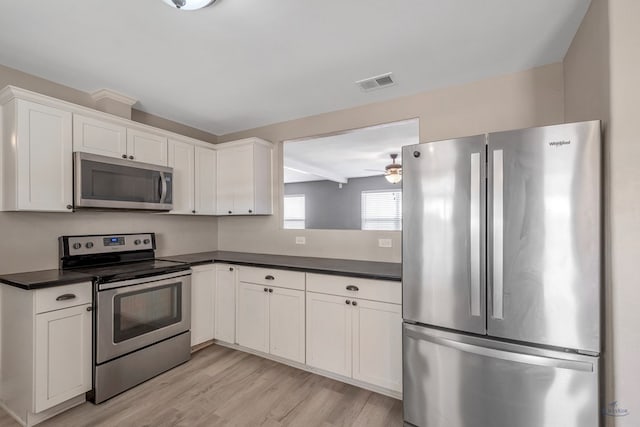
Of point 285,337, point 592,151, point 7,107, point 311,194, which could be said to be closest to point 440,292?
point 592,151

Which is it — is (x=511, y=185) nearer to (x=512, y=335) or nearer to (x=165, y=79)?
(x=512, y=335)

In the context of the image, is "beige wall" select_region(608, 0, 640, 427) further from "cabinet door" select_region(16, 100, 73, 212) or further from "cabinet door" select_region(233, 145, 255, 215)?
"cabinet door" select_region(16, 100, 73, 212)

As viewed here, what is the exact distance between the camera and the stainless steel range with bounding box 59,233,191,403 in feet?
7.02

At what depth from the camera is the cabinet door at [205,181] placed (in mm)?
3361

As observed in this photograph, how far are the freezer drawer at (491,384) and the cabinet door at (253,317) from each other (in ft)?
4.46

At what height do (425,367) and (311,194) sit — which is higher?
(311,194)

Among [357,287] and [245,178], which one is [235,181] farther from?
[357,287]

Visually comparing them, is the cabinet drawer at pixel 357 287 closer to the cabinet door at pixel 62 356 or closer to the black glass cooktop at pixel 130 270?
the black glass cooktop at pixel 130 270

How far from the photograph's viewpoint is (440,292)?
1735mm

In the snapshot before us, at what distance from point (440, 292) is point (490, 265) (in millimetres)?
311

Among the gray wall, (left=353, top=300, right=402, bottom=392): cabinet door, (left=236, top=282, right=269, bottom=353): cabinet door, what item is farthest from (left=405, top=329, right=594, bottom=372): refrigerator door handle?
the gray wall

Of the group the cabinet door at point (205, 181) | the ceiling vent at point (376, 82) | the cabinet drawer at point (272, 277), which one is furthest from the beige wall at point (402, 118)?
the cabinet drawer at point (272, 277)

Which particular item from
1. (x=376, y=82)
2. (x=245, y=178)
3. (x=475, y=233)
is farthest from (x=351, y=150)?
(x=475, y=233)

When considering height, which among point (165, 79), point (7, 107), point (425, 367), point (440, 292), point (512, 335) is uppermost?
point (165, 79)
